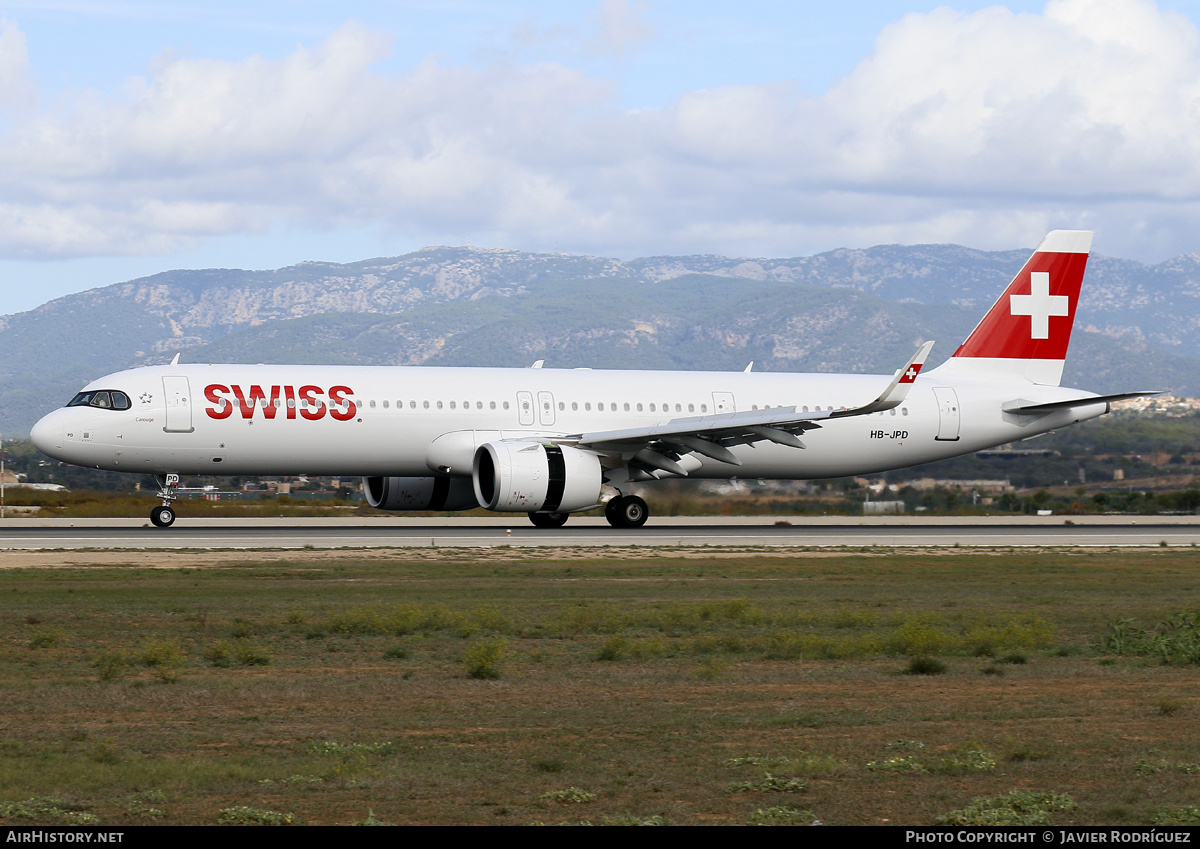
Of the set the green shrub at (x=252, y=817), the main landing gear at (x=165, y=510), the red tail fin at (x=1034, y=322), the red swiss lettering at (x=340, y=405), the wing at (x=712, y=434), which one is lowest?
the green shrub at (x=252, y=817)

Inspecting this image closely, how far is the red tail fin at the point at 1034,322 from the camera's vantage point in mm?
41688

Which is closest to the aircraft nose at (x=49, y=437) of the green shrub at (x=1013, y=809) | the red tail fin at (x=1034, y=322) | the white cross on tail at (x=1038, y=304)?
the red tail fin at (x=1034, y=322)

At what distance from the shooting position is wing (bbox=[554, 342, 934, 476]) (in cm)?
3338

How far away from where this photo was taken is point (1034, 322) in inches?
1650

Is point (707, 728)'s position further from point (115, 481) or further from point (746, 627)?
point (115, 481)

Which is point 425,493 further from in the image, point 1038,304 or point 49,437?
point 1038,304

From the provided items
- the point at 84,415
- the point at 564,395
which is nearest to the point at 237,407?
the point at 84,415

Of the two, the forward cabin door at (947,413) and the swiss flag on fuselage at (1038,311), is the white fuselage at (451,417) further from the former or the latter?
the swiss flag on fuselage at (1038,311)

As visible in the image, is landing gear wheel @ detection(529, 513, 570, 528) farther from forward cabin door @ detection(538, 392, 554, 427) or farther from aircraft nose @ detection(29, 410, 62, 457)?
aircraft nose @ detection(29, 410, 62, 457)

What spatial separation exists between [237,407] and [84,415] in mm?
3598

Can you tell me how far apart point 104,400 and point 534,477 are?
34.3ft

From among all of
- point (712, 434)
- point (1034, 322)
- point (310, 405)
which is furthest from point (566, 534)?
point (1034, 322)

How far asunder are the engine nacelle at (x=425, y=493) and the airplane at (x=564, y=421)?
0.04 m
